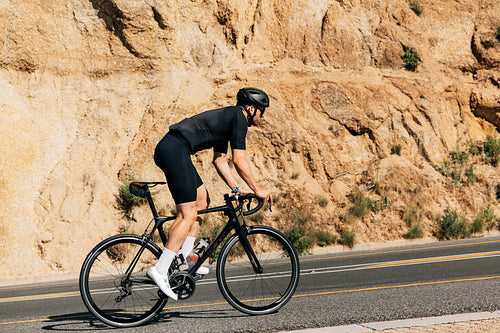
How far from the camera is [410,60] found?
794 inches

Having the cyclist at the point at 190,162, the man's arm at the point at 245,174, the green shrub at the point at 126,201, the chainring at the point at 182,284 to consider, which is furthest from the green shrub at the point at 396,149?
the chainring at the point at 182,284

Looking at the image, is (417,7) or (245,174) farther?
(417,7)

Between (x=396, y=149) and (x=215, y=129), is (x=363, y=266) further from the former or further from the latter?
(x=396, y=149)

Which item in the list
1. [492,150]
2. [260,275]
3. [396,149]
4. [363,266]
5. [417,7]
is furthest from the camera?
[417,7]

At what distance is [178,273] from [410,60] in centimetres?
1718

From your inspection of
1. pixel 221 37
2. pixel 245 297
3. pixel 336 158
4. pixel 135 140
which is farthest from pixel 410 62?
pixel 245 297

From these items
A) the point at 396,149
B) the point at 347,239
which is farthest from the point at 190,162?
the point at 396,149

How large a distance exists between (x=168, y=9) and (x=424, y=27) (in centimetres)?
1038

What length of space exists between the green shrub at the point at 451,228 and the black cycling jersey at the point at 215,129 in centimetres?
1065

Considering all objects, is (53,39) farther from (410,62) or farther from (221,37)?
(410,62)

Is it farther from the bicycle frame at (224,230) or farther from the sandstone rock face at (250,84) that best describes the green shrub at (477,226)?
the bicycle frame at (224,230)

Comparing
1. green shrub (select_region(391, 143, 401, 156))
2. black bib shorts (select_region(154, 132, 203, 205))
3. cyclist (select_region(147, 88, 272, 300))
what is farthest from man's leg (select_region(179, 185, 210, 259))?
green shrub (select_region(391, 143, 401, 156))

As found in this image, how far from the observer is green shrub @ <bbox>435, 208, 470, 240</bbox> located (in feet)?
46.7

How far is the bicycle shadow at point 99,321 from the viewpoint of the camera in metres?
5.55
